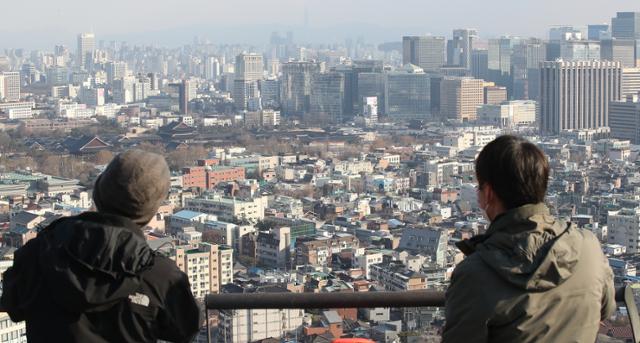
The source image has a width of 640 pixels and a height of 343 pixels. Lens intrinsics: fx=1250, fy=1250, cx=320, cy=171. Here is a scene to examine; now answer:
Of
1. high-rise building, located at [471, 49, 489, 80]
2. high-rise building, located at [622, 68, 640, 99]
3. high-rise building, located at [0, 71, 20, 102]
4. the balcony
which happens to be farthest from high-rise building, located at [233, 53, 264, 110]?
the balcony

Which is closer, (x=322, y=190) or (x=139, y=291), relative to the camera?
(x=139, y=291)

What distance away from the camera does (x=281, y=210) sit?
14094 millimetres

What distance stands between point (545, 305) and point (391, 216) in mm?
13425

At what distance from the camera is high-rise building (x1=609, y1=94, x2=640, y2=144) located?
2442cm

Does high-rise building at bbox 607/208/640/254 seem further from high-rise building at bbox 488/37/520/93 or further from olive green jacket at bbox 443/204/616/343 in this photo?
high-rise building at bbox 488/37/520/93

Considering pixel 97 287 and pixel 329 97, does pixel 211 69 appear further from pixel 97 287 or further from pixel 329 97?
pixel 97 287

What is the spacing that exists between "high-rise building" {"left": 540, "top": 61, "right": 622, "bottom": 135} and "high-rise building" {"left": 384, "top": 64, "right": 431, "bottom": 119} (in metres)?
5.02

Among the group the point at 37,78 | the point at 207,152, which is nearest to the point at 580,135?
the point at 207,152

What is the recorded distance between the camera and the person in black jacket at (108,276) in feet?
3.06

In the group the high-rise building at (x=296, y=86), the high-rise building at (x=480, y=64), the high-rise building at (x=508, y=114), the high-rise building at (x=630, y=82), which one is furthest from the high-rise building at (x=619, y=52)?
the high-rise building at (x=296, y=86)

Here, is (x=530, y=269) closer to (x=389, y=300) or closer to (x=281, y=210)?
(x=389, y=300)

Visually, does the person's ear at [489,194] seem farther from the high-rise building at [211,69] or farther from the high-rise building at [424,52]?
the high-rise building at [211,69]

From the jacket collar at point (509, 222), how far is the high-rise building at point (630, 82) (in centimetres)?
2897

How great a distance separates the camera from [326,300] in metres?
1.28
